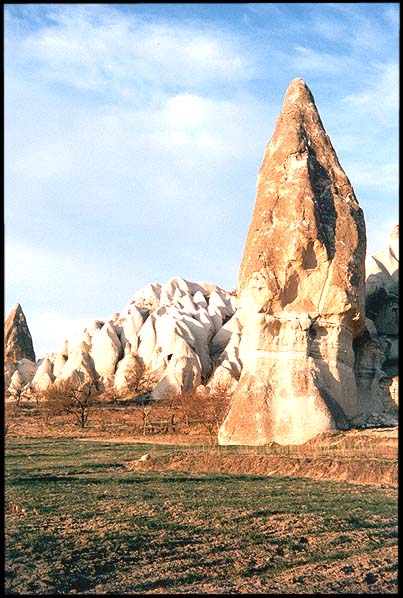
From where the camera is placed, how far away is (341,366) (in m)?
21.7

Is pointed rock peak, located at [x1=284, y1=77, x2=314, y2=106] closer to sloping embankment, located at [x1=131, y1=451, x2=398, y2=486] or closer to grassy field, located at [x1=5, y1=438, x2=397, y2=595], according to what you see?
sloping embankment, located at [x1=131, y1=451, x2=398, y2=486]

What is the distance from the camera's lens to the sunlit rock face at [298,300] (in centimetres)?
1966

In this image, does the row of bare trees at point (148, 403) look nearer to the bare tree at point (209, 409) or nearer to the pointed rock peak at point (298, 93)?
the bare tree at point (209, 409)

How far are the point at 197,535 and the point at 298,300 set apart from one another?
15.2 meters

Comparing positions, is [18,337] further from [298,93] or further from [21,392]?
[298,93]

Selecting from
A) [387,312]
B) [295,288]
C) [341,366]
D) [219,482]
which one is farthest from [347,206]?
[219,482]

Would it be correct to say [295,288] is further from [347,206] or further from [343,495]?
[343,495]

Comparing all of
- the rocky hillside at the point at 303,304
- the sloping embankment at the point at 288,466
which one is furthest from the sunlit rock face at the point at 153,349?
the sloping embankment at the point at 288,466

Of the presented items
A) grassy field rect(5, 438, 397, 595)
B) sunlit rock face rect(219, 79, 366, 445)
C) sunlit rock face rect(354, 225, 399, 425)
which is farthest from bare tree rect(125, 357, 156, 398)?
grassy field rect(5, 438, 397, 595)

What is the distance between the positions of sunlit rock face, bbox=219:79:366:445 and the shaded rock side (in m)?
38.2

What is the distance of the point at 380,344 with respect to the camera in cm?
2636

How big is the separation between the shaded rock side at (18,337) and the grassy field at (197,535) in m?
46.4

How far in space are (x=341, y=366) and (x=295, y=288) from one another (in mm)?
2851

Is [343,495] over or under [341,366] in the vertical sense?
under
